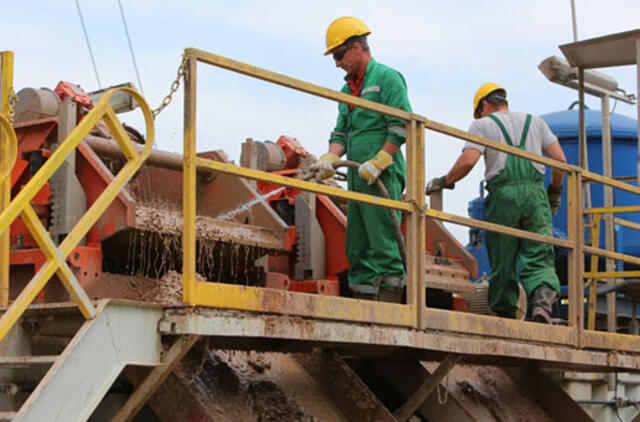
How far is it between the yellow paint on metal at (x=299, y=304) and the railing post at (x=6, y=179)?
1.20 m

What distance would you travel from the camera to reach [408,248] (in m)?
6.00

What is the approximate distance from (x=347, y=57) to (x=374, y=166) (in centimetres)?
76

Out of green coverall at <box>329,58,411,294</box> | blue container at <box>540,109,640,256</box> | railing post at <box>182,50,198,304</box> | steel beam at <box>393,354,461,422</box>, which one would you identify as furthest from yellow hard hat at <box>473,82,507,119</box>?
blue container at <box>540,109,640,256</box>

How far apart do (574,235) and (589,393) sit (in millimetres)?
2617

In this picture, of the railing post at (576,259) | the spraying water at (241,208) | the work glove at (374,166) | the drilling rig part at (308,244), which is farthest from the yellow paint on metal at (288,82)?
the drilling rig part at (308,244)

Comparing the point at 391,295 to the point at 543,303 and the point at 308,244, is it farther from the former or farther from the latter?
the point at 308,244

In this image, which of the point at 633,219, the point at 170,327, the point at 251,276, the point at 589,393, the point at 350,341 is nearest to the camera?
the point at 170,327

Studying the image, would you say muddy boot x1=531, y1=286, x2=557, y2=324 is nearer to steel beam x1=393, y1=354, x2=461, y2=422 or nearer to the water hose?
steel beam x1=393, y1=354, x2=461, y2=422

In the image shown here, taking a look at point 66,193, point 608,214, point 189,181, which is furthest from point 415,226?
point 608,214

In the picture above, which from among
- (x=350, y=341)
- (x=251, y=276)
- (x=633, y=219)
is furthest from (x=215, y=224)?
(x=633, y=219)

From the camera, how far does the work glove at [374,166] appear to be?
20.7ft

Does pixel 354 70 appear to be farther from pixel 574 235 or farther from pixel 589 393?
pixel 589 393

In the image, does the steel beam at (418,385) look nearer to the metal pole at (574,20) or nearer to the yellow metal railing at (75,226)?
the yellow metal railing at (75,226)

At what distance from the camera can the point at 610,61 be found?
9672 mm
